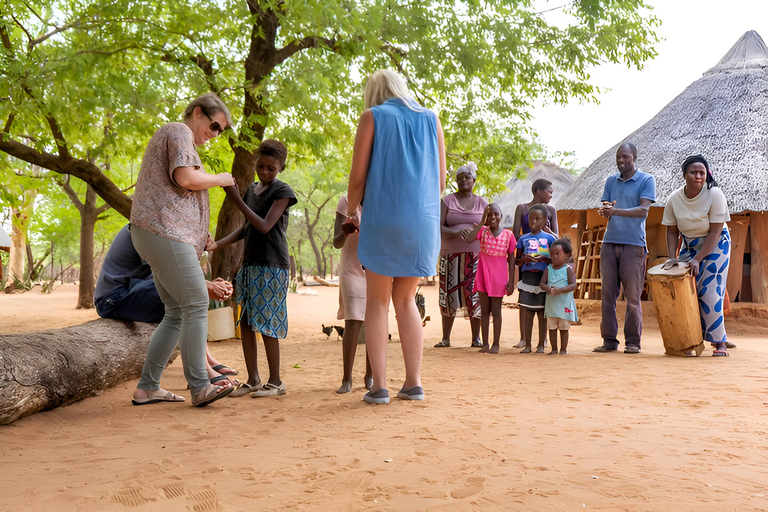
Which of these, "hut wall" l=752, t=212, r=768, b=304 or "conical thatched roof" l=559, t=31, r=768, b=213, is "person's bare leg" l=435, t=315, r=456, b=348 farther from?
"hut wall" l=752, t=212, r=768, b=304

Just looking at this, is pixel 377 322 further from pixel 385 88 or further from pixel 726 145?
pixel 726 145

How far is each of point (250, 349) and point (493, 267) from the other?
3171mm

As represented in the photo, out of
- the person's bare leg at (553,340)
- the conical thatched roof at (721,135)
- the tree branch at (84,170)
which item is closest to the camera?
the person's bare leg at (553,340)

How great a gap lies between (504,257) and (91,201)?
11.0 m

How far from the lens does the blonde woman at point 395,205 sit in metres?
3.51

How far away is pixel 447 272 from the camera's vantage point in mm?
6809

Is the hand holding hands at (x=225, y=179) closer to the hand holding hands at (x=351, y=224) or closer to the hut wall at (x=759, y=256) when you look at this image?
the hand holding hands at (x=351, y=224)

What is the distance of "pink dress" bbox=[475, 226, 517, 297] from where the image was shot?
6.44m

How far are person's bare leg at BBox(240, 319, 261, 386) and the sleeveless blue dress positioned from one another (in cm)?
100

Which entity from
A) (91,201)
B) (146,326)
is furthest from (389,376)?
(91,201)

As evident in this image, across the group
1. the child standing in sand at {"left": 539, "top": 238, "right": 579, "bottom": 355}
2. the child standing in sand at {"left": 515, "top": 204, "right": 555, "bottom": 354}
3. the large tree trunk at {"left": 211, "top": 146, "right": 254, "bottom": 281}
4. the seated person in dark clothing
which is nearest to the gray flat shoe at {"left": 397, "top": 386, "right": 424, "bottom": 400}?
the seated person in dark clothing

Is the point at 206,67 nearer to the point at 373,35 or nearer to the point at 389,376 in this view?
the point at 373,35

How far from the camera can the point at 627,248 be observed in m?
6.69

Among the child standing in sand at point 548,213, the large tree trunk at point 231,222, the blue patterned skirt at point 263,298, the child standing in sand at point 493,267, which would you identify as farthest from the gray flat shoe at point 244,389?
the large tree trunk at point 231,222
